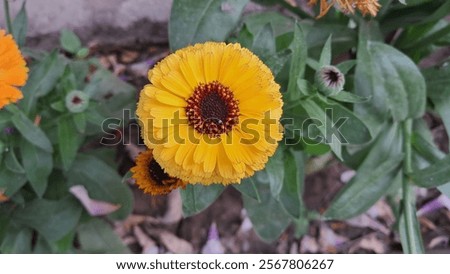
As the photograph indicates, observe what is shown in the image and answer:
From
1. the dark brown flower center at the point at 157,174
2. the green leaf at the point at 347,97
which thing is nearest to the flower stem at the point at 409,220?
the green leaf at the point at 347,97

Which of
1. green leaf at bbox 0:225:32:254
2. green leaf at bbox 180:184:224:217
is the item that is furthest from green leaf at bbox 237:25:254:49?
green leaf at bbox 0:225:32:254

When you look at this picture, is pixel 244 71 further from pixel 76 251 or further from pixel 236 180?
pixel 76 251

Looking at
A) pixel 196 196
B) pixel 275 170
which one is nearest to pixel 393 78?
pixel 275 170

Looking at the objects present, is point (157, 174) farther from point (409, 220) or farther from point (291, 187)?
point (409, 220)
